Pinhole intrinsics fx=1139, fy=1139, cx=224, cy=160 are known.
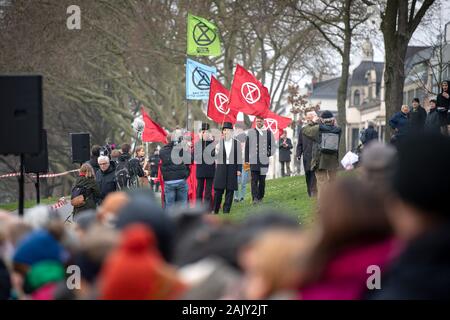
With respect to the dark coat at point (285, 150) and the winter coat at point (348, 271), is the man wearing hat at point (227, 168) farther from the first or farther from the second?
the winter coat at point (348, 271)

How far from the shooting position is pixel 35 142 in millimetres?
10406

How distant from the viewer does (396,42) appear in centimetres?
2516

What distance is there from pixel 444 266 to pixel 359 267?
446 mm

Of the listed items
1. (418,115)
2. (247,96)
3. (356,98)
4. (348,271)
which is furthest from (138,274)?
(356,98)

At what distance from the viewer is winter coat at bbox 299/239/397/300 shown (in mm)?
4641

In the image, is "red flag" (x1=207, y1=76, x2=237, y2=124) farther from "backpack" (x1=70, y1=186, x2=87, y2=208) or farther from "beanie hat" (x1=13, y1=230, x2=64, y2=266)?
"beanie hat" (x1=13, y1=230, x2=64, y2=266)

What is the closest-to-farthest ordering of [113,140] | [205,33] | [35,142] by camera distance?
[35,142], [205,33], [113,140]

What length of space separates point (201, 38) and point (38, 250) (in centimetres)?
2478

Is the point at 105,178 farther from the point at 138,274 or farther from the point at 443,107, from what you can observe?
the point at 138,274

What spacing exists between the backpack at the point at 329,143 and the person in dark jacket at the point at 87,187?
3893mm

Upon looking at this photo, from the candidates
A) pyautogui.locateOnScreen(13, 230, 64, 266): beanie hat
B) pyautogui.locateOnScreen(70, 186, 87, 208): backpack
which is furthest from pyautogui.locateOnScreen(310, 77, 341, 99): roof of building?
pyautogui.locateOnScreen(13, 230, 64, 266): beanie hat

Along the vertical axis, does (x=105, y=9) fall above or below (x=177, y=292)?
above
